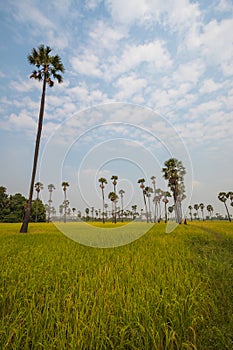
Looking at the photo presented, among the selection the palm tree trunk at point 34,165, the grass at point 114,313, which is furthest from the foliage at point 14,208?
the grass at point 114,313

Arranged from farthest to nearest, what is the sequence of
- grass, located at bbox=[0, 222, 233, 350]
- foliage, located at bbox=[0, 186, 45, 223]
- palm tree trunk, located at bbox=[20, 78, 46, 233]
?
foliage, located at bbox=[0, 186, 45, 223]
palm tree trunk, located at bbox=[20, 78, 46, 233]
grass, located at bbox=[0, 222, 233, 350]

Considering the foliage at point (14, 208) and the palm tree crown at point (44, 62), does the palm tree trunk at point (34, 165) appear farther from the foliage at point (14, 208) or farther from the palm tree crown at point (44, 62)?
the foliage at point (14, 208)

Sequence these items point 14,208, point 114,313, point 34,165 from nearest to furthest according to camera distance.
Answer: point 114,313 < point 34,165 < point 14,208

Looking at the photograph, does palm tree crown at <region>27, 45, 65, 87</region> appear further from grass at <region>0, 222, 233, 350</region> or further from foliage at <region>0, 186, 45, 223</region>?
foliage at <region>0, 186, 45, 223</region>

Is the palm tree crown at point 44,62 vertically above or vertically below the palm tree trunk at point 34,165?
above

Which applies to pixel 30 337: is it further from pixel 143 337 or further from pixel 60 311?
pixel 143 337

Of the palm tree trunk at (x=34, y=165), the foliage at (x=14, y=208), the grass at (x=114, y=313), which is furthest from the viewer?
the foliage at (x=14, y=208)

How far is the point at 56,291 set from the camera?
411 centimetres

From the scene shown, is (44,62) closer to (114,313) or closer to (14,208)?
(114,313)

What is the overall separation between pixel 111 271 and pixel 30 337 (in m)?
2.85

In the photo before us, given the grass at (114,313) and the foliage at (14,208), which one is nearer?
the grass at (114,313)

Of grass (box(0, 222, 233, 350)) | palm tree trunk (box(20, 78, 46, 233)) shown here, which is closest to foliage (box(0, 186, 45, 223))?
palm tree trunk (box(20, 78, 46, 233))

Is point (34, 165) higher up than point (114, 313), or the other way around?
point (34, 165)

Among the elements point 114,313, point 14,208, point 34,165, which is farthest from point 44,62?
point 14,208
